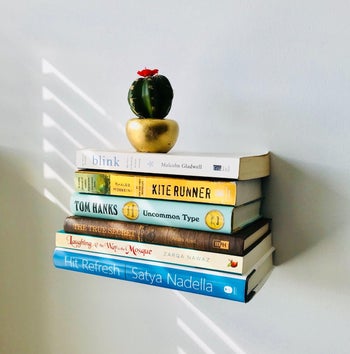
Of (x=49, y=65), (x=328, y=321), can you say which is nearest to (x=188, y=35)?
(x=49, y=65)

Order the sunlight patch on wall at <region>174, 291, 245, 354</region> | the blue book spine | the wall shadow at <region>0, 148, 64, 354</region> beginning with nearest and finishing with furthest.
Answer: the blue book spine < the sunlight patch on wall at <region>174, 291, 245, 354</region> < the wall shadow at <region>0, 148, 64, 354</region>

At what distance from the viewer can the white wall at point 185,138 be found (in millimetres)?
698

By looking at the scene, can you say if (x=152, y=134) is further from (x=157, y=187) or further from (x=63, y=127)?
(x=63, y=127)

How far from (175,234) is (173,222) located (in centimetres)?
2

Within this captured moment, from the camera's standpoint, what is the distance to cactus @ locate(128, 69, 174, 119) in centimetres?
A: 66

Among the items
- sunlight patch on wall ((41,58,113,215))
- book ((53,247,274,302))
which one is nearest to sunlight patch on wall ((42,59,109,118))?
sunlight patch on wall ((41,58,113,215))

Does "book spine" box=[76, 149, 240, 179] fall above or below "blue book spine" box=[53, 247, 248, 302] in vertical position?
above

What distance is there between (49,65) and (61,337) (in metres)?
0.61

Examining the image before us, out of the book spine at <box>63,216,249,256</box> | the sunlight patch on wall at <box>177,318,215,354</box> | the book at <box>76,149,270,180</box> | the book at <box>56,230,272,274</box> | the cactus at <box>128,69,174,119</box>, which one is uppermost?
the cactus at <box>128,69,174,119</box>

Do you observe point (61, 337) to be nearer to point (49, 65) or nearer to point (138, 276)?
point (138, 276)

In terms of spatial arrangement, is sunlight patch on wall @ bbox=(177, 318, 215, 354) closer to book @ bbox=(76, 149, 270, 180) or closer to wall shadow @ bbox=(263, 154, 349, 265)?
wall shadow @ bbox=(263, 154, 349, 265)

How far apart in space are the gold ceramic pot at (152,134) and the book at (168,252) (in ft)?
0.52

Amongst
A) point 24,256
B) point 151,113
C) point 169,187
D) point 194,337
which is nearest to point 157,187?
point 169,187

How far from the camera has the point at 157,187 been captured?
0.65 meters
